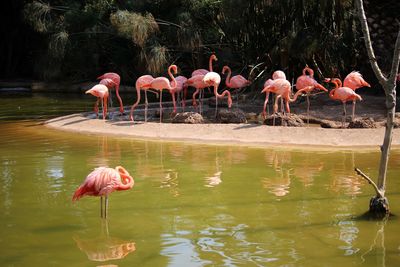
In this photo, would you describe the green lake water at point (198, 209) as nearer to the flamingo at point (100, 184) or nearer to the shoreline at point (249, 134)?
the flamingo at point (100, 184)

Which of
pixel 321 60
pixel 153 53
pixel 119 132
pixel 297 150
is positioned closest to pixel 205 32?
pixel 153 53

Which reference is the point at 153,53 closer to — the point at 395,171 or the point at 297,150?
the point at 297,150

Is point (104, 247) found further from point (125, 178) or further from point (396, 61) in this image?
point (396, 61)

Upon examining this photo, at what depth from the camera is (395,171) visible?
25.6 ft

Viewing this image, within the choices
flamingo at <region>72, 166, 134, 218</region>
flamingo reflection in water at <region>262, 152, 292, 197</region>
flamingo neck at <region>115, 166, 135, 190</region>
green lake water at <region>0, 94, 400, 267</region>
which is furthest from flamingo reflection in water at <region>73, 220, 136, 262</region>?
flamingo reflection in water at <region>262, 152, 292, 197</region>

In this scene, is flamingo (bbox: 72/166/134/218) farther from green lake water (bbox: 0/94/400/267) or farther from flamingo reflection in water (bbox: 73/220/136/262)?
flamingo reflection in water (bbox: 73/220/136/262)

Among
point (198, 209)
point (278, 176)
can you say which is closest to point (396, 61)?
point (198, 209)

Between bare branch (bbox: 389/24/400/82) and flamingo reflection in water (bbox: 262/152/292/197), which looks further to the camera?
flamingo reflection in water (bbox: 262/152/292/197)

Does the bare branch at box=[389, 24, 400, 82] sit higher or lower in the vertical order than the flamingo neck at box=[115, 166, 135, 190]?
higher

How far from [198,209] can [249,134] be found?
4621 mm

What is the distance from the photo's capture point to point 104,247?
4.96 metres

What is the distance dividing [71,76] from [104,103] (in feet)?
35.4

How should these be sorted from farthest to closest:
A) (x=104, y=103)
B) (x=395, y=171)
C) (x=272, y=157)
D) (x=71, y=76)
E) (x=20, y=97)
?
(x=71, y=76), (x=20, y=97), (x=104, y=103), (x=272, y=157), (x=395, y=171)

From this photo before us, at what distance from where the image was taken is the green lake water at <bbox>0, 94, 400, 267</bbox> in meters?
4.73
